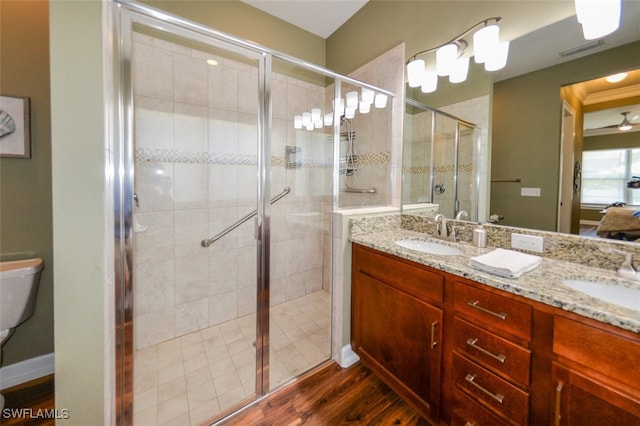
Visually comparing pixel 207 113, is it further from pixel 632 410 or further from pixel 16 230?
pixel 632 410

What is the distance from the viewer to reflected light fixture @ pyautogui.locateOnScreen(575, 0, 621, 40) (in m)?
1.03

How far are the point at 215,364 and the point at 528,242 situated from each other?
2.08 meters

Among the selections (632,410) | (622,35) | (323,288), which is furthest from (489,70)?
(323,288)

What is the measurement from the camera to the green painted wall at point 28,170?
140 centimetres

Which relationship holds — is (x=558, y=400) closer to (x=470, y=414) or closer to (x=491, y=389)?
(x=491, y=389)

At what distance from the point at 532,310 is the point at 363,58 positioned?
2300 mm

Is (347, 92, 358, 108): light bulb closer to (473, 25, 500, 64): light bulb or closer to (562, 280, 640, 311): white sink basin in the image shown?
(473, 25, 500, 64): light bulb

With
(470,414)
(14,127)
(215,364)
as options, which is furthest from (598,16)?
(14,127)

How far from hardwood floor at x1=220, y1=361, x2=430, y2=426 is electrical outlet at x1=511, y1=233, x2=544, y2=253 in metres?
1.06

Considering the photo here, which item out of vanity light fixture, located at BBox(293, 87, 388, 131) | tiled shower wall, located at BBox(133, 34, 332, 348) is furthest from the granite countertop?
vanity light fixture, located at BBox(293, 87, 388, 131)

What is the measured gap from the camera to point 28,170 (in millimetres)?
1461

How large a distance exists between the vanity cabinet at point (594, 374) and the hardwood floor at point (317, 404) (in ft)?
2.50

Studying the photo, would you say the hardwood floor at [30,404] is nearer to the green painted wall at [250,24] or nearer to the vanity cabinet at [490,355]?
the vanity cabinet at [490,355]

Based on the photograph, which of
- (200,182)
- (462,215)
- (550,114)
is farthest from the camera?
(200,182)
